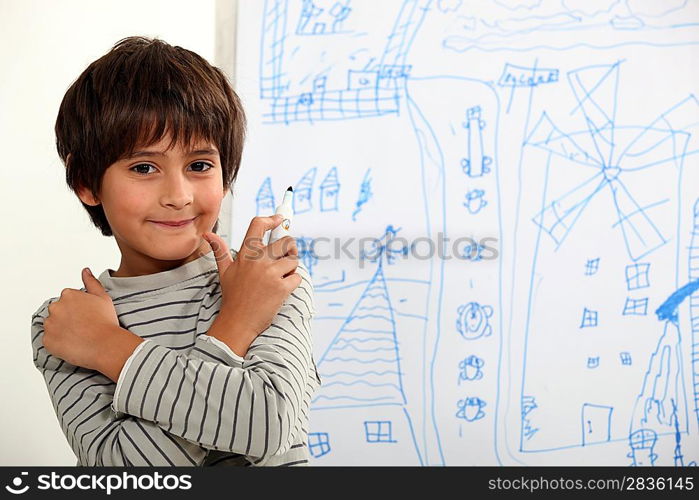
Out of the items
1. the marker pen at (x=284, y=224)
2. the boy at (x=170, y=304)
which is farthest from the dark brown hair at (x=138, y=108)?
the marker pen at (x=284, y=224)

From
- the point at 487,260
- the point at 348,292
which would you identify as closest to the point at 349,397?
the point at 348,292

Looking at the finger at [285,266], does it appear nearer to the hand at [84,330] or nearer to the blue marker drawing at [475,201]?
the hand at [84,330]

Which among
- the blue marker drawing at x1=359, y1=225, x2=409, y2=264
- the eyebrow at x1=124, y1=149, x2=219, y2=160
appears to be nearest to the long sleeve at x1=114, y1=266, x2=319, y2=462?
the eyebrow at x1=124, y1=149, x2=219, y2=160

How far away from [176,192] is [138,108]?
0.32 feet

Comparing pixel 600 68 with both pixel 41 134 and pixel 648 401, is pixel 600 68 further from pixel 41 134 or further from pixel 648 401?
pixel 41 134

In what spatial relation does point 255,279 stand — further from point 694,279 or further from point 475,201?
point 694,279

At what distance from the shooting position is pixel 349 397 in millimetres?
1531

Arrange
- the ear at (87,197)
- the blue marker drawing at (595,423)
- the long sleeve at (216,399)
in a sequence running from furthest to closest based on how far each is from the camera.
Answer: the blue marker drawing at (595,423) → the ear at (87,197) → the long sleeve at (216,399)

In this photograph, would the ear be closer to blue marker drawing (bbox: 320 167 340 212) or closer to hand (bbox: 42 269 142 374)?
hand (bbox: 42 269 142 374)

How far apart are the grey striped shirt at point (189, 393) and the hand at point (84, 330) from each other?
0.09 feet

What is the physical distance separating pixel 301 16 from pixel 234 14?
0.15 metres

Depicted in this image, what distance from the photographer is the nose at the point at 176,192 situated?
0.76m

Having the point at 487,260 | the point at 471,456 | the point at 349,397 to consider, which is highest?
the point at 487,260

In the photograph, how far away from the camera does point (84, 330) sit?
2.34 ft
